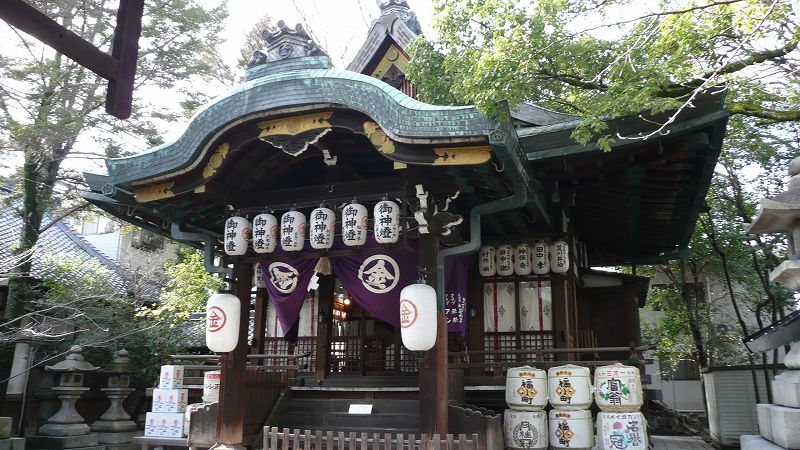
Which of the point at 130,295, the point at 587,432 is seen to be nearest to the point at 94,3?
the point at 130,295

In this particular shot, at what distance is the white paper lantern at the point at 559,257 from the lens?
396 inches

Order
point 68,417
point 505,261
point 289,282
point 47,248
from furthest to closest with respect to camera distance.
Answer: point 47,248 → point 68,417 → point 505,261 → point 289,282

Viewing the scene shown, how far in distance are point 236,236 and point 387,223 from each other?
97.5 inches

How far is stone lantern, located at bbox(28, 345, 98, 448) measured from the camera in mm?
14445

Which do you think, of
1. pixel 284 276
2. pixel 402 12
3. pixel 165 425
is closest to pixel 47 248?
pixel 165 425

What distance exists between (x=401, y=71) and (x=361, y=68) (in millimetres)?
897

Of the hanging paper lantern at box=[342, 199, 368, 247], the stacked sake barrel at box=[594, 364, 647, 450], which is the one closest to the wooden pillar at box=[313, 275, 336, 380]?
the hanging paper lantern at box=[342, 199, 368, 247]

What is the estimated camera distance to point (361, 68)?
12852 mm

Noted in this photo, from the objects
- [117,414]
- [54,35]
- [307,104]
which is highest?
[307,104]

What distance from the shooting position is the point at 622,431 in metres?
7.64

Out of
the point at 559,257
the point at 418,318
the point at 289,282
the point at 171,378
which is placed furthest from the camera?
the point at 171,378

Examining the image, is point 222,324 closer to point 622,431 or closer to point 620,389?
point 620,389

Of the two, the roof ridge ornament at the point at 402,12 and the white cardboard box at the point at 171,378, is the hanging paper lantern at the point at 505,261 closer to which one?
the roof ridge ornament at the point at 402,12

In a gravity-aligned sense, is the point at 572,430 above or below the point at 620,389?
below
